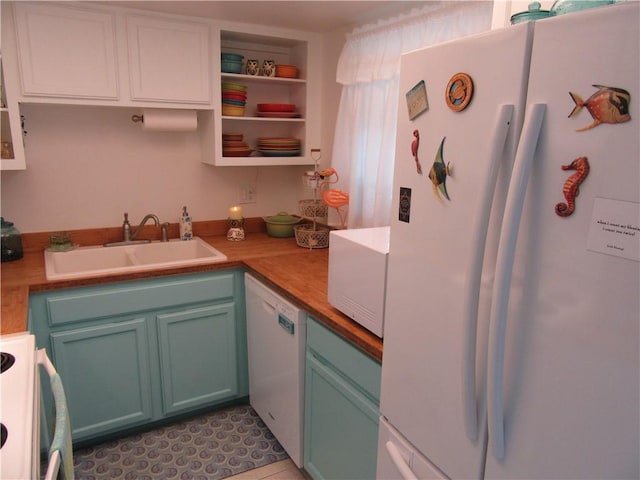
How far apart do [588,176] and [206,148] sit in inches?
91.3

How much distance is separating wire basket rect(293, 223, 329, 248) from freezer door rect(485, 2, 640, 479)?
5.92ft

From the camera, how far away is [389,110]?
2119 millimetres

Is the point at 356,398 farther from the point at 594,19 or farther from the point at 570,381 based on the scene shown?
the point at 594,19

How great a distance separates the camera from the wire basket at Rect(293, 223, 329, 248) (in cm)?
264

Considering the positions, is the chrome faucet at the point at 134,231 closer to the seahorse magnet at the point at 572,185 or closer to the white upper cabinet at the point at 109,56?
the white upper cabinet at the point at 109,56

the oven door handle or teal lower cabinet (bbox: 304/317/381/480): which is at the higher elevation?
the oven door handle

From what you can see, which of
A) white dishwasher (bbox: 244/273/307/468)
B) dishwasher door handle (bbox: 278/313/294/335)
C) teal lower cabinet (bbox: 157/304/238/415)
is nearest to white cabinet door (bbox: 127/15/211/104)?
white dishwasher (bbox: 244/273/307/468)

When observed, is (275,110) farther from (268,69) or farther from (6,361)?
(6,361)

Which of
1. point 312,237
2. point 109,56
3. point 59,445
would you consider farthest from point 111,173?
point 59,445

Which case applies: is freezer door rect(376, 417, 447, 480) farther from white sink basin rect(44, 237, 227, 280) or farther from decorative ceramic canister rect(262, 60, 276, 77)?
decorative ceramic canister rect(262, 60, 276, 77)

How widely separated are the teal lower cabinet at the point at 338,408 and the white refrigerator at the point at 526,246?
359 mm

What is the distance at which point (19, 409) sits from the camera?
1.03 meters

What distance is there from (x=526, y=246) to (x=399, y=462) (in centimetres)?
75

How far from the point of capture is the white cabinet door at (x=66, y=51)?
80.7 inches
